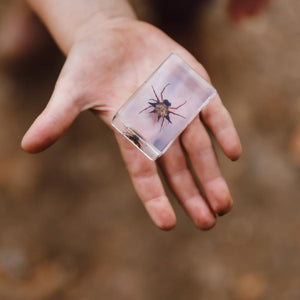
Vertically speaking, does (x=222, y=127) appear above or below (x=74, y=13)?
below

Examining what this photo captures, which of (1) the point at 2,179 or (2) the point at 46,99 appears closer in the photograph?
(1) the point at 2,179

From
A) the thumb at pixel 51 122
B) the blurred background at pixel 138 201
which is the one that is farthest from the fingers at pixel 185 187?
the blurred background at pixel 138 201

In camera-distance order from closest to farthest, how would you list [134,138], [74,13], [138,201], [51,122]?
[51,122] → [134,138] → [74,13] → [138,201]

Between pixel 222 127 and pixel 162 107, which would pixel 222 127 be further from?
pixel 162 107

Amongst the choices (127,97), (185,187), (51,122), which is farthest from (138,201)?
(51,122)

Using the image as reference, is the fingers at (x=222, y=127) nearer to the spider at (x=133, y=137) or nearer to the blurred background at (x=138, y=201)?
the spider at (x=133, y=137)

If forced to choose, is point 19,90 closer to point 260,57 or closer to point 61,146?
point 61,146

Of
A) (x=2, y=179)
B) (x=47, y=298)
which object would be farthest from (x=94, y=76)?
(x=47, y=298)
